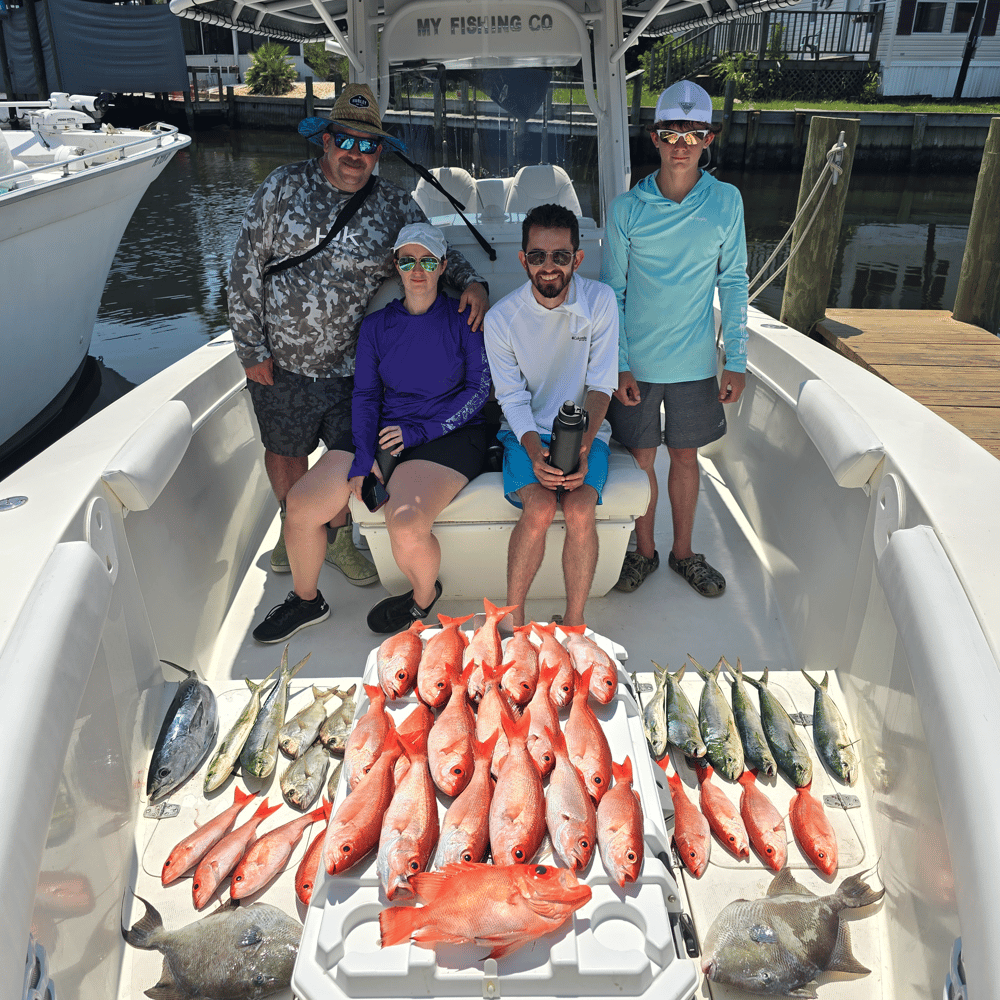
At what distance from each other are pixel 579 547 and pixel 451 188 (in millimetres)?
1898

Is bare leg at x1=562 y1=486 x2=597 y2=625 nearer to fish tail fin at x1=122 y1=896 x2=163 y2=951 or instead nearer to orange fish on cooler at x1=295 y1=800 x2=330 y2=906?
orange fish on cooler at x1=295 y1=800 x2=330 y2=906

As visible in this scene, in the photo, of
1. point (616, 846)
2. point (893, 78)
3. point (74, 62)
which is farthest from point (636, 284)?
point (74, 62)

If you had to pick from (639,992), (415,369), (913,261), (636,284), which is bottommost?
(913,261)

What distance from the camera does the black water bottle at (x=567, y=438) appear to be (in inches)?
93.5

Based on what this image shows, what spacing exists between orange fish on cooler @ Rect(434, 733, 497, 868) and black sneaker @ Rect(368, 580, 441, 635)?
1.05m

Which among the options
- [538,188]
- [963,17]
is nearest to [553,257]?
[538,188]

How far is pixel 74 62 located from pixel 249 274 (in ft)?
84.6

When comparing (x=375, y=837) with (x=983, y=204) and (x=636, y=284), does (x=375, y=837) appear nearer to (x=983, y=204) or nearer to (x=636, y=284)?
(x=636, y=284)

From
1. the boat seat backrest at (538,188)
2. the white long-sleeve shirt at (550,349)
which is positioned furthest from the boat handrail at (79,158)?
the white long-sleeve shirt at (550,349)

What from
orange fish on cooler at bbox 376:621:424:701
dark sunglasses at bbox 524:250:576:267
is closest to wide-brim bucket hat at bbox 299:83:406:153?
dark sunglasses at bbox 524:250:576:267

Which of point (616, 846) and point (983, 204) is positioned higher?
point (983, 204)

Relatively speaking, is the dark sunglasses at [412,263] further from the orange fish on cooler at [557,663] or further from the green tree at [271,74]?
the green tree at [271,74]

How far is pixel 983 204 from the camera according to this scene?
19.6 feet

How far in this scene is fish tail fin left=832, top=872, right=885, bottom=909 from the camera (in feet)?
5.91
